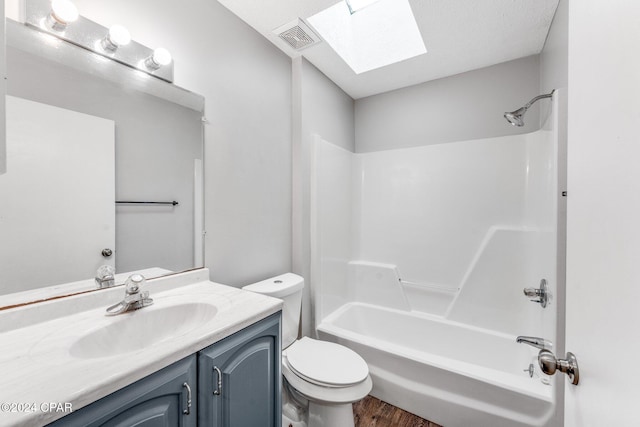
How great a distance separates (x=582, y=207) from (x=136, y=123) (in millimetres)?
1579

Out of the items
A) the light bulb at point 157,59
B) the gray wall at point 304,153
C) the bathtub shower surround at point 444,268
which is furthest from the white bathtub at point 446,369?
the light bulb at point 157,59

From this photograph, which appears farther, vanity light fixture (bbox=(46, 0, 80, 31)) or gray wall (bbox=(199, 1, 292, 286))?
gray wall (bbox=(199, 1, 292, 286))

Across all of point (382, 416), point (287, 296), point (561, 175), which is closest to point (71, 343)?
point (287, 296)

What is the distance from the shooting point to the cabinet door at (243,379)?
827 mm

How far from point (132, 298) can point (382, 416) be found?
5.45 feet

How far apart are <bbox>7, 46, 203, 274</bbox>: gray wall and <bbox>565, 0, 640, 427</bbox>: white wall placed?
4.81ft

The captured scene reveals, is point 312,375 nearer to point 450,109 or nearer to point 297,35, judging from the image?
point 297,35

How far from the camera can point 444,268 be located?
2.26m

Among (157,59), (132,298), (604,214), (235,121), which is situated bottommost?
(132,298)

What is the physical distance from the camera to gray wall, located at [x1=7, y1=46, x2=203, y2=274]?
3.04ft

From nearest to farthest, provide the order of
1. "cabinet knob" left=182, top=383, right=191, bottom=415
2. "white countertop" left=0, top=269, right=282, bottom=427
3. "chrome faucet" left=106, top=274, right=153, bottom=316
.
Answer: "white countertop" left=0, top=269, right=282, bottom=427 < "cabinet knob" left=182, top=383, right=191, bottom=415 < "chrome faucet" left=106, top=274, right=153, bottom=316

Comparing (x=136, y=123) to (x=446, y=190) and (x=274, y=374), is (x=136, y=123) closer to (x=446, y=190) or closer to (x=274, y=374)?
(x=274, y=374)

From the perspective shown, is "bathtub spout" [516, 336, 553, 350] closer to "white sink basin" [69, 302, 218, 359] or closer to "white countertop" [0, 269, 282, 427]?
"white countertop" [0, 269, 282, 427]

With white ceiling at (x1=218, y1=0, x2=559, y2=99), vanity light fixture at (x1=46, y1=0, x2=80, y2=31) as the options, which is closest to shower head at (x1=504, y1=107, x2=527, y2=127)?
white ceiling at (x1=218, y1=0, x2=559, y2=99)
